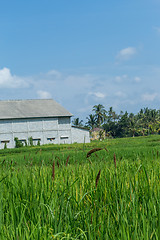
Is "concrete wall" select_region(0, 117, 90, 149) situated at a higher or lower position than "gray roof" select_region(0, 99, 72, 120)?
lower

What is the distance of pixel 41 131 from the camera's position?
45.9 metres

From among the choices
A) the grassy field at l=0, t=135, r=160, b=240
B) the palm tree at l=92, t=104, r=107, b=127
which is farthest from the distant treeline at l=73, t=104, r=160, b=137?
the grassy field at l=0, t=135, r=160, b=240

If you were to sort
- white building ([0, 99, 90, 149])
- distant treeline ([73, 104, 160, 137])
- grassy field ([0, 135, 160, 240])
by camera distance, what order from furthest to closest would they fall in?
distant treeline ([73, 104, 160, 137])
white building ([0, 99, 90, 149])
grassy field ([0, 135, 160, 240])

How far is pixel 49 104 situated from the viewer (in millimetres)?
49188

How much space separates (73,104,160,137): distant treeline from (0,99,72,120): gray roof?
33.2 meters

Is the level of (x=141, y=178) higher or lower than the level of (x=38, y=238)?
higher

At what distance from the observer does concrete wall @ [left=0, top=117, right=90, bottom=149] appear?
44.3m

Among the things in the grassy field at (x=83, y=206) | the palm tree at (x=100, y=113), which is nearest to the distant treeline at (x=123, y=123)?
the palm tree at (x=100, y=113)

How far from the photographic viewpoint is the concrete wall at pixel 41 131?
44312 mm

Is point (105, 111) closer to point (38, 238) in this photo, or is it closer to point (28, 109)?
point (28, 109)

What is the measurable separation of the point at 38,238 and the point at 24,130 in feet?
144

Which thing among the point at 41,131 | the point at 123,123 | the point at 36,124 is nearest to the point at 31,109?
the point at 36,124

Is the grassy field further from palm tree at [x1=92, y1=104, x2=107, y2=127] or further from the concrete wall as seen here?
palm tree at [x1=92, y1=104, x2=107, y2=127]

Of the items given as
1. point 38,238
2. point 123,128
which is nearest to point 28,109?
point 123,128
